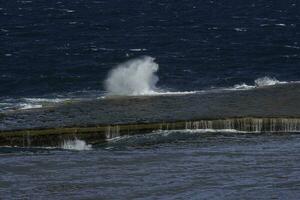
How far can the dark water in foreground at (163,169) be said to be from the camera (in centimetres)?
4303

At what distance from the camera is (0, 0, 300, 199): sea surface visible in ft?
148

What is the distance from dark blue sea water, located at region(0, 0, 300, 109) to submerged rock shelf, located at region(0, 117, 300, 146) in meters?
13.1

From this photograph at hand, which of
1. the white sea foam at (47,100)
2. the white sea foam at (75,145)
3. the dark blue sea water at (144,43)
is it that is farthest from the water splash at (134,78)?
the white sea foam at (75,145)

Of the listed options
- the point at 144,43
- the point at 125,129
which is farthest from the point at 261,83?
the point at 125,129

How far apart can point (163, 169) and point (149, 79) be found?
32108 millimetres

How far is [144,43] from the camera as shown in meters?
97.2

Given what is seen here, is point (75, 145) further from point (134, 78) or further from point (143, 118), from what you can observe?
point (134, 78)

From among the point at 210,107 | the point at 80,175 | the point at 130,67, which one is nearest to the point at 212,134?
the point at 210,107

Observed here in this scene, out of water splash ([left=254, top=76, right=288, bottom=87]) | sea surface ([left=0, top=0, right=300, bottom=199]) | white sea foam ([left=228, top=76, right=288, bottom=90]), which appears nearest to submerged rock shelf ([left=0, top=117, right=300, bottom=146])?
sea surface ([left=0, top=0, right=300, bottom=199])

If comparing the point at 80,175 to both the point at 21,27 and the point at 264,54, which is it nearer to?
the point at 264,54

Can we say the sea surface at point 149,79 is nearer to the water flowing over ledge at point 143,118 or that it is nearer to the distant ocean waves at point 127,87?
the distant ocean waves at point 127,87

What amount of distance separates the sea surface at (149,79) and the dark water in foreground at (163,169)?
0.06m

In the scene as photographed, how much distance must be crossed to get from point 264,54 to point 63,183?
49.6 meters

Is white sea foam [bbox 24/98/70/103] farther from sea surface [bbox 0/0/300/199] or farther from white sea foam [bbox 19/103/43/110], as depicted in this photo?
white sea foam [bbox 19/103/43/110]
